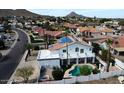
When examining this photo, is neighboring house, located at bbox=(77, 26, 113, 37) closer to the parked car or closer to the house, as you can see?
the house

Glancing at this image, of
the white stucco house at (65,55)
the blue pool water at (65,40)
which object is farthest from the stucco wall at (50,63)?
the blue pool water at (65,40)

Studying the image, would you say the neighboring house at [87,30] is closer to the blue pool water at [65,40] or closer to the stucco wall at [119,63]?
the blue pool water at [65,40]

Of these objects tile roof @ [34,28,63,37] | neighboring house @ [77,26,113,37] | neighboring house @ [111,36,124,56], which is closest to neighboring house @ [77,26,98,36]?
neighboring house @ [77,26,113,37]

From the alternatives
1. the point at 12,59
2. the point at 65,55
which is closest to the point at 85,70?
the point at 65,55

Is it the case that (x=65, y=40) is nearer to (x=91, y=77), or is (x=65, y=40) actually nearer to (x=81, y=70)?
(x=81, y=70)

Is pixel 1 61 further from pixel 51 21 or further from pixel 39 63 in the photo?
pixel 51 21

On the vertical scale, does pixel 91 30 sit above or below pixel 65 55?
above
